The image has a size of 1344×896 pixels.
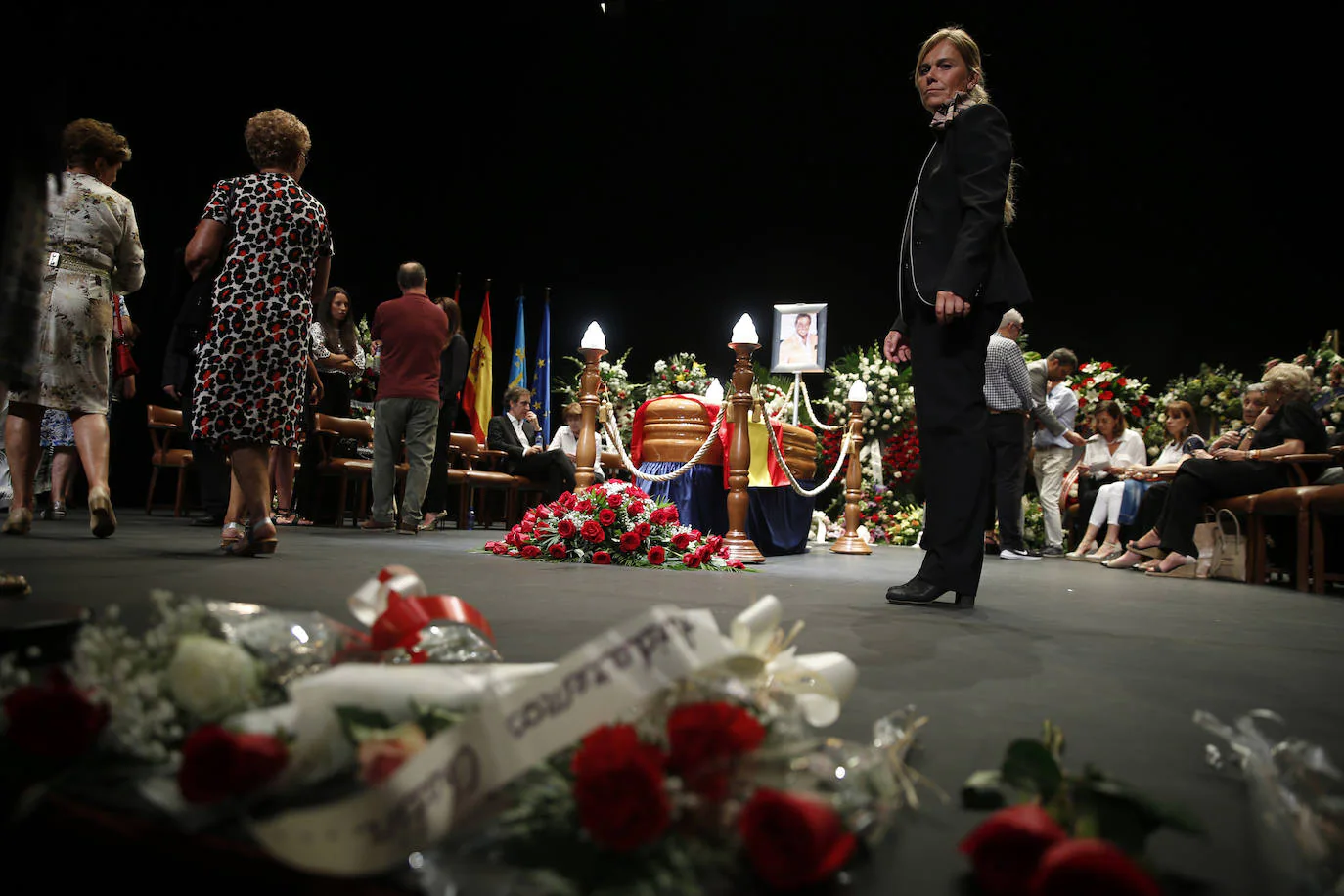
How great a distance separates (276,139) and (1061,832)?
3.47m

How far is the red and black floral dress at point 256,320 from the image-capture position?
312 centimetres

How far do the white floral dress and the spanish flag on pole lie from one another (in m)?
6.80

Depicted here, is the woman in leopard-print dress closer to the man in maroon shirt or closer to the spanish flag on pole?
the man in maroon shirt

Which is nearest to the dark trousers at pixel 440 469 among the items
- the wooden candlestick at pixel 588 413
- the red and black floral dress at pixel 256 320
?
the wooden candlestick at pixel 588 413

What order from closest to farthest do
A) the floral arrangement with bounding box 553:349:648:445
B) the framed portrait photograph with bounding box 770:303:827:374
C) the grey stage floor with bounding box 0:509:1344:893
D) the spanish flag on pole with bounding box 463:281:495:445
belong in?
the grey stage floor with bounding box 0:509:1344:893 < the framed portrait photograph with bounding box 770:303:827:374 < the floral arrangement with bounding box 553:349:648:445 < the spanish flag on pole with bounding box 463:281:495:445

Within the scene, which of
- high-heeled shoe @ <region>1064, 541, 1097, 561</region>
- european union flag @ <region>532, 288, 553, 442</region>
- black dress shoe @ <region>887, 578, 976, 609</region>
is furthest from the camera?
european union flag @ <region>532, 288, 553, 442</region>

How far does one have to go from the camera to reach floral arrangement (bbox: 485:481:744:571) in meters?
4.19

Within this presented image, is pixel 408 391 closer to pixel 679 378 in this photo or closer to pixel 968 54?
pixel 968 54

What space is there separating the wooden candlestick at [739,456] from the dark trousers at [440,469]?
289cm

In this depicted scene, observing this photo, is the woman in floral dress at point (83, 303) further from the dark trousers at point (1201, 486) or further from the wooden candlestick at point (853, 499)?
the dark trousers at point (1201, 486)

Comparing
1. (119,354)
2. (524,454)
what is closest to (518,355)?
(524,454)

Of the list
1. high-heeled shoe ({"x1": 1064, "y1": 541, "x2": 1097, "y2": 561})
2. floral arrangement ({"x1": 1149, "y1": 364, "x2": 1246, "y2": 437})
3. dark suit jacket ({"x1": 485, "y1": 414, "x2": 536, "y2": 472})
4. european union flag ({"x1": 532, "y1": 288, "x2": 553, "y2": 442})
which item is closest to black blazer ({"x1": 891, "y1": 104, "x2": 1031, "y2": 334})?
high-heeled shoe ({"x1": 1064, "y1": 541, "x2": 1097, "y2": 561})

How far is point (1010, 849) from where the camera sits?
655 mm

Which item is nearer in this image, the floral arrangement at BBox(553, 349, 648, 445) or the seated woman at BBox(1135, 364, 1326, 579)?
the seated woman at BBox(1135, 364, 1326, 579)
